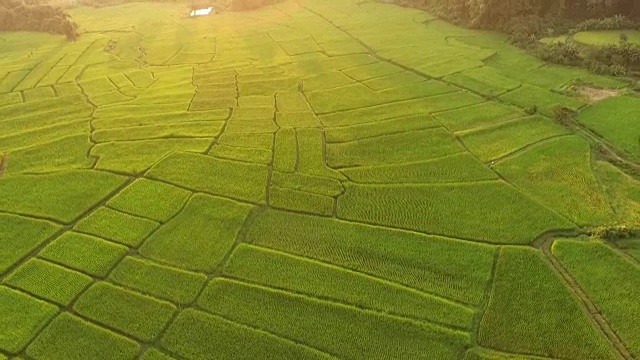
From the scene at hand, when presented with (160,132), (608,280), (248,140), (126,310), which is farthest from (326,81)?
(608,280)

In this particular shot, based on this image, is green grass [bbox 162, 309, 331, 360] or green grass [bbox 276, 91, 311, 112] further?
green grass [bbox 276, 91, 311, 112]

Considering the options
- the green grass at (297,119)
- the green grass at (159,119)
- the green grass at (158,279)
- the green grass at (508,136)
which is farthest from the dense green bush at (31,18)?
the green grass at (508,136)

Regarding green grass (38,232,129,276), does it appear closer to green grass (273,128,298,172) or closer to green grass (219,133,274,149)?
green grass (273,128,298,172)

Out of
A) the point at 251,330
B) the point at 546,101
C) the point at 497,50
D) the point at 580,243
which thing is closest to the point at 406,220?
the point at 580,243

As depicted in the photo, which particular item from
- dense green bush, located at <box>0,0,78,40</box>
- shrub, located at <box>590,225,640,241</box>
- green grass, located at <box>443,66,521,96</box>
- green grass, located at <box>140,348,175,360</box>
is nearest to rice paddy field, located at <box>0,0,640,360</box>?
green grass, located at <box>140,348,175,360</box>

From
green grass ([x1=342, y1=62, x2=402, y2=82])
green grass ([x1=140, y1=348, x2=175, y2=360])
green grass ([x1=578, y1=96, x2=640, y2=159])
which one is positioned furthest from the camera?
green grass ([x1=342, y1=62, x2=402, y2=82])

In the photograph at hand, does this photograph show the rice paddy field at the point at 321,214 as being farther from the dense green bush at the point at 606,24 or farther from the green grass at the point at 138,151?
the dense green bush at the point at 606,24

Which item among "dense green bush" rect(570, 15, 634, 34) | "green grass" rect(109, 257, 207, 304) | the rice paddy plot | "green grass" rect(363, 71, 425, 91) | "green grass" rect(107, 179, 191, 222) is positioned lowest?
"green grass" rect(109, 257, 207, 304)
